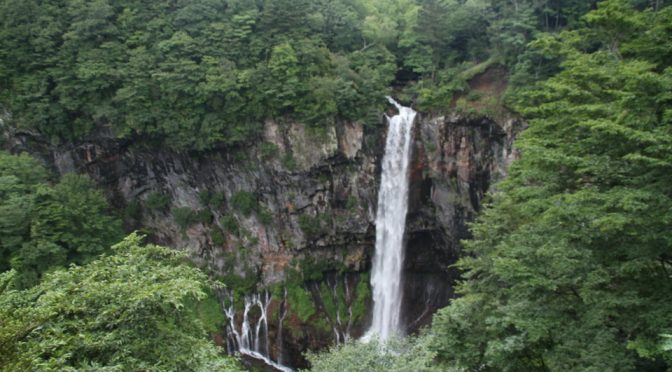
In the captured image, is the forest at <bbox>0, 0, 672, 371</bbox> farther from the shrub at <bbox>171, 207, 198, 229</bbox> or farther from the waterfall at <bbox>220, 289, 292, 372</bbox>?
the waterfall at <bbox>220, 289, 292, 372</bbox>

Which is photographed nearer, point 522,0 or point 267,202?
point 522,0

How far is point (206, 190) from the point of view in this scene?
84.9ft

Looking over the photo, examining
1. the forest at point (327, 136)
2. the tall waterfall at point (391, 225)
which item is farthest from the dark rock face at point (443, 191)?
the forest at point (327, 136)

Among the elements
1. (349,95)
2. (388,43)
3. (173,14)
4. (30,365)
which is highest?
(173,14)

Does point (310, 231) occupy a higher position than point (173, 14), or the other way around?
point (173, 14)

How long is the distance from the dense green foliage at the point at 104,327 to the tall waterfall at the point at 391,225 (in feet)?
52.3

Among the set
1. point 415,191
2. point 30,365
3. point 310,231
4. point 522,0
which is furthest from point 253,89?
point 30,365

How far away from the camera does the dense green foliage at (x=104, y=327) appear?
7.15m

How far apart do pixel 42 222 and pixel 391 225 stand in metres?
16.1

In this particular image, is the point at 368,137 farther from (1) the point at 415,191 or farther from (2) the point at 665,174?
(2) the point at 665,174

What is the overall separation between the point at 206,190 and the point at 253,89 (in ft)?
21.9

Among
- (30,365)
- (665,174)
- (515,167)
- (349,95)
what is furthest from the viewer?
(349,95)

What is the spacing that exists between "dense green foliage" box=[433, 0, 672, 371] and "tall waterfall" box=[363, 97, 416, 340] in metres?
11.9

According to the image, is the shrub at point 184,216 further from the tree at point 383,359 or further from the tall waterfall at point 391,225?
the tree at point 383,359
